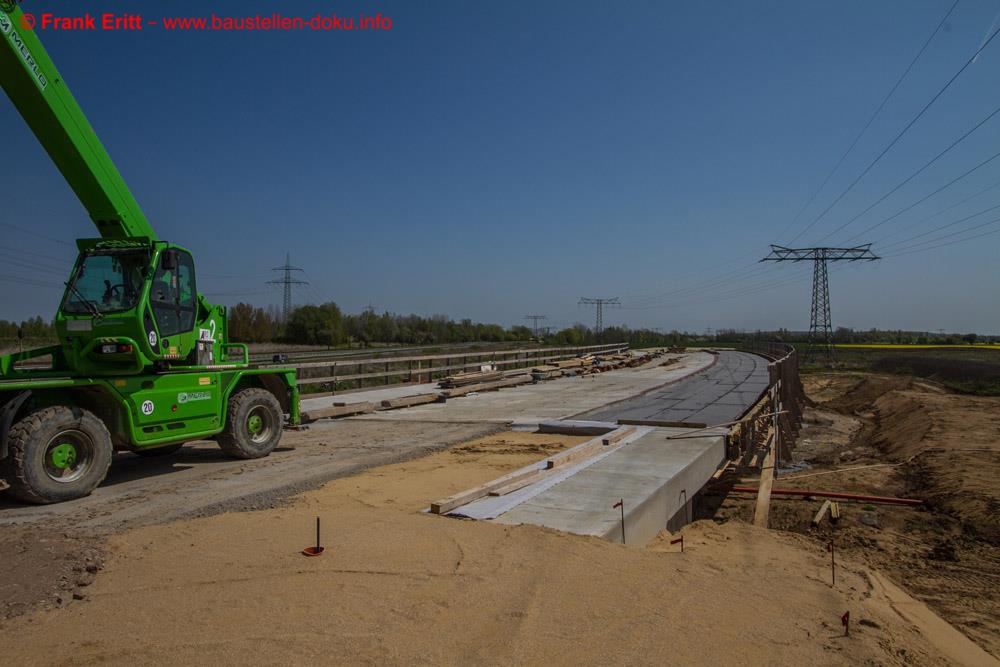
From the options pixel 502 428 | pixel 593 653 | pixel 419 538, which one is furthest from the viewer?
pixel 502 428

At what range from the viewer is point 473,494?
689 cm

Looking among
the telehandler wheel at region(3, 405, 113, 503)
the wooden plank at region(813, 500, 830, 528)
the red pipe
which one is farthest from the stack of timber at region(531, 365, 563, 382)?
the telehandler wheel at region(3, 405, 113, 503)

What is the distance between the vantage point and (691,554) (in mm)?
6461

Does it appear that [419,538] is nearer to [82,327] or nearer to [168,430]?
[168,430]

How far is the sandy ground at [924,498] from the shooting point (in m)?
7.18

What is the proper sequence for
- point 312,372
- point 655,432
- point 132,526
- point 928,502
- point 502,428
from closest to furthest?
point 132,526
point 928,502
point 655,432
point 502,428
point 312,372

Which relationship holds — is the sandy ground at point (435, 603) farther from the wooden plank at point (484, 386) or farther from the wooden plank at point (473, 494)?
the wooden plank at point (484, 386)

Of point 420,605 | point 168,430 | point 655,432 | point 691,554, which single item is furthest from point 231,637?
point 655,432

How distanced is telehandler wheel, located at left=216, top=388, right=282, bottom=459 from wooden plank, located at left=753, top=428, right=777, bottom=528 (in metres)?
7.25

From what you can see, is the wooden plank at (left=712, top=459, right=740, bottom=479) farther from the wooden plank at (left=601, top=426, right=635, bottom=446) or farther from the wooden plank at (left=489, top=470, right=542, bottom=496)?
the wooden plank at (left=489, top=470, right=542, bottom=496)

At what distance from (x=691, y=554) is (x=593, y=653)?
304 centimetres

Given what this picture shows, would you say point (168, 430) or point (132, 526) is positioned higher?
point (168, 430)

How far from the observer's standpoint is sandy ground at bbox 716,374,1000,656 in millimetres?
7180

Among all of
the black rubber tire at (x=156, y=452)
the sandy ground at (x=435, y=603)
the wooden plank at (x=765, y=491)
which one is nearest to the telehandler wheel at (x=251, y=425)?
the black rubber tire at (x=156, y=452)
